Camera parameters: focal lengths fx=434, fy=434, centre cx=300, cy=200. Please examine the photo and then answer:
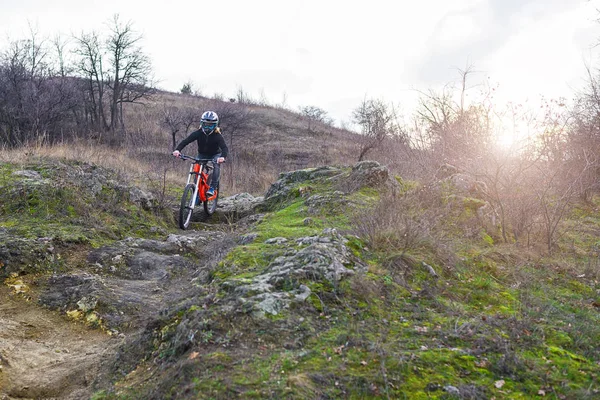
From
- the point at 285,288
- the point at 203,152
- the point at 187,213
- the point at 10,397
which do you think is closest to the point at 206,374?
the point at 285,288

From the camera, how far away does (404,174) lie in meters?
10.3

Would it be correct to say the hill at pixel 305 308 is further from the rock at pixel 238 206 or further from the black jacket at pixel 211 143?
the rock at pixel 238 206

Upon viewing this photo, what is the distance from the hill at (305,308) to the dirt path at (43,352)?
0.05ft

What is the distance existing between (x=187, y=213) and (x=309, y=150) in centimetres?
2213

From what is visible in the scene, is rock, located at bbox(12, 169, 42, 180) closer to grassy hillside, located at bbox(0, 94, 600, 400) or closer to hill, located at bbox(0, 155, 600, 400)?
grassy hillside, located at bbox(0, 94, 600, 400)

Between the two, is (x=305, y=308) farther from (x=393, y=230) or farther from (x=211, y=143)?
(x=211, y=143)

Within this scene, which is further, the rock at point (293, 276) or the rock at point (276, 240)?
the rock at point (276, 240)

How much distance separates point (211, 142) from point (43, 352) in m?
5.43

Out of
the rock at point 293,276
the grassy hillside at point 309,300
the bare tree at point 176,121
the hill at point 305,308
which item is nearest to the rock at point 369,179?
the grassy hillside at point 309,300

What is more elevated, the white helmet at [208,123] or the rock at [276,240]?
the white helmet at [208,123]

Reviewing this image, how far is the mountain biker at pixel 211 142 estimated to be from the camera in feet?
27.1

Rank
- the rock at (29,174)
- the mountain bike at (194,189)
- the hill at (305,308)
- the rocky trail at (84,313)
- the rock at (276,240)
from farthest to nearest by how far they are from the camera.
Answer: the mountain bike at (194,189), the rock at (29,174), the rock at (276,240), the rocky trail at (84,313), the hill at (305,308)

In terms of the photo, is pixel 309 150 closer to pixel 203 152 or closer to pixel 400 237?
pixel 203 152

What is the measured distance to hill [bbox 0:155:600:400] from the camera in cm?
236
